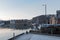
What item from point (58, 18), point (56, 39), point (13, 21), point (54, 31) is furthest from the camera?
point (13, 21)

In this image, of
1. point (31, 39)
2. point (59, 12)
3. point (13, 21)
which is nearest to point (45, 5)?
point (59, 12)

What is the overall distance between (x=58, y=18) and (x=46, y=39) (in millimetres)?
16568

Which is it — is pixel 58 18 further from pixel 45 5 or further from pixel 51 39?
pixel 51 39

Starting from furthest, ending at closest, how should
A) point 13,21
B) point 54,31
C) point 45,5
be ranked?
1. point 13,21
2. point 45,5
3. point 54,31

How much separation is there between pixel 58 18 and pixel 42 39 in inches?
653

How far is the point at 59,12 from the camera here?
30047 millimetres

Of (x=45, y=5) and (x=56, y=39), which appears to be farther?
(x=45, y=5)

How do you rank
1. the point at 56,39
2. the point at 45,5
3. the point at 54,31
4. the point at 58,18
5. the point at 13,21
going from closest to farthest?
the point at 56,39 → the point at 54,31 → the point at 58,18 → the point at 45,5 → the point at 13,21

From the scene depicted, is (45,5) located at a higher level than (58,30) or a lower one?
higher

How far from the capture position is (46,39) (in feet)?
45.8

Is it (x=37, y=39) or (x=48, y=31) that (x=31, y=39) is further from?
(x=48, y=31)

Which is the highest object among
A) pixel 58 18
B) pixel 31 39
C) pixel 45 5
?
pixel 45 5

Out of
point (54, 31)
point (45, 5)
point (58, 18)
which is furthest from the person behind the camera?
point (45, 5)

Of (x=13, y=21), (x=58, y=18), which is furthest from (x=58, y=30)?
(x=13, y=21)
